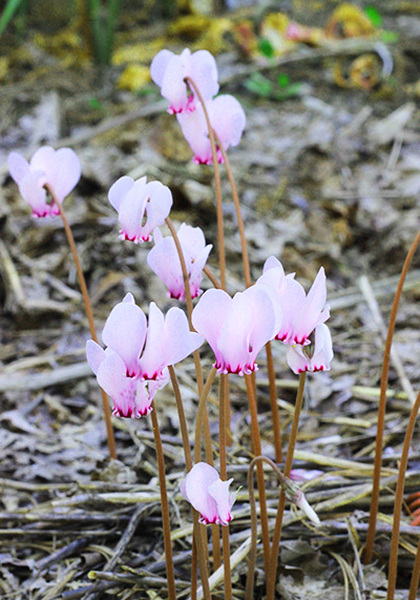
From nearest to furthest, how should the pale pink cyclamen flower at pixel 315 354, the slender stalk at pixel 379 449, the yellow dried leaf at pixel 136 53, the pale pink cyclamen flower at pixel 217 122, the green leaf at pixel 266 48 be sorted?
the pale pink cyclamen flower at pixel 315 354 → the slender stalk at pixel 379 449 → the pale pink cyclamen flower at pixel 217 122 → the green leaf at pixel 266 48 → the yellow dried leaf at pixel 136 53

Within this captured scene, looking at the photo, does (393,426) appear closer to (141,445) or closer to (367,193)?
(141,445)

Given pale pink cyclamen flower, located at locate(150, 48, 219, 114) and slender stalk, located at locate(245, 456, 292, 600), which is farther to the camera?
pale pink cyclamen flower, located at locate(150, 48, 219, 114)

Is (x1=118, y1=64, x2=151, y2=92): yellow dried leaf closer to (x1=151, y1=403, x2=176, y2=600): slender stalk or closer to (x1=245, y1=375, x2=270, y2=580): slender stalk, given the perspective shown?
(x1=245, y1=375, x2=270, y2=580): slender stalk

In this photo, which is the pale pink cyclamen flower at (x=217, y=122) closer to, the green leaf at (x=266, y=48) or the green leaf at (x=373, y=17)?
the green leaf at (x=266, y=48)

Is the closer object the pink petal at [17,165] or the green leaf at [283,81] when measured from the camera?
the pink petal at [17,165]

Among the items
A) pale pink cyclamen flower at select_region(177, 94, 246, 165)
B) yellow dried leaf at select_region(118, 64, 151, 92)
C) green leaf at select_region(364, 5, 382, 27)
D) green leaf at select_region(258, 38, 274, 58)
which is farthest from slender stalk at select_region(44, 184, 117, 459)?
green leaf at select_region(364, 5, 382, 27)

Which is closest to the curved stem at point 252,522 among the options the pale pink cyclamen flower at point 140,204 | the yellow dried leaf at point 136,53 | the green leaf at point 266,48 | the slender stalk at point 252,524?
the slender stalk at point 252,524

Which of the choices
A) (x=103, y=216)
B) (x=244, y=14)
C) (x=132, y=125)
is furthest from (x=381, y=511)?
(x=244, y=14)
